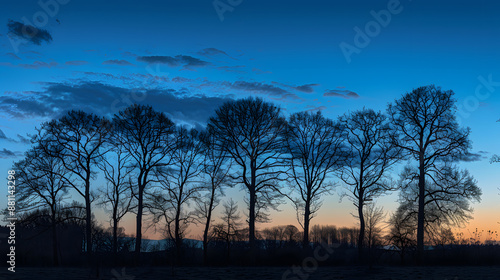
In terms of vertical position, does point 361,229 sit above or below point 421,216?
below

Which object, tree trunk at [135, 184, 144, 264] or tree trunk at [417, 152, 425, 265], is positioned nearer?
tree trunk at [417, 152, 425, 265]

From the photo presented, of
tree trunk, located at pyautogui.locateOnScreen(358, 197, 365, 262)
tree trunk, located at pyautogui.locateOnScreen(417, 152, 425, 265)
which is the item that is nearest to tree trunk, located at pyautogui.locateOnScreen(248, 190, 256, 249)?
tree trunk, located at pyautogui.locateOnScreen(358, 197, 365, 262)

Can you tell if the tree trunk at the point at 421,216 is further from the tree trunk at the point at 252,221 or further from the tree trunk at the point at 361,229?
the tree trunk at the point at 252,221

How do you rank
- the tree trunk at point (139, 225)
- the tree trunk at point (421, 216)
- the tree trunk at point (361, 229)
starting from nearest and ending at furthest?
the tree trunk at point (421, 216) → the tree trunk at point (139, 225) → the tree trunk at point (361, 229)

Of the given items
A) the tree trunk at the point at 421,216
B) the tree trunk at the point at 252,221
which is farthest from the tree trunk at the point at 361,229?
the tree trunk at the point at 252,221

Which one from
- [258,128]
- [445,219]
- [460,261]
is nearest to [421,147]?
[445,219]

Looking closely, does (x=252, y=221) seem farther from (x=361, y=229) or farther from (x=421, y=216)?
(x=421, y=216)

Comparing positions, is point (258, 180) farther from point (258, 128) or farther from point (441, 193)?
point (441, 193)

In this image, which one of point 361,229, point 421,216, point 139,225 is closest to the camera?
point 421,216

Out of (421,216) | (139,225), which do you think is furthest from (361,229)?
(139,225)

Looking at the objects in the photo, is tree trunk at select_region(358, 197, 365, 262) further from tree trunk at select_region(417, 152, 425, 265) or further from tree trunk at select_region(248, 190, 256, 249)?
tree trunk at select_region(248, 190, 256, 249)

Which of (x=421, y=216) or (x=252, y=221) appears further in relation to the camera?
(x=252, y=221)

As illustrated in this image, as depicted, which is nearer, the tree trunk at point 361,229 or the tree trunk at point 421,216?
the tree trunk at point 421,216

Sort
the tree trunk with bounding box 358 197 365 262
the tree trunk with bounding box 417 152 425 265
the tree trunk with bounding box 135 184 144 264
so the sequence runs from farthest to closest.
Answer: the tree trunk with bounding box 358 197 365 262 → the tree trunk with bounding box 135 184 144 264 → the tree trunk with bounding box 417 152 425 265
